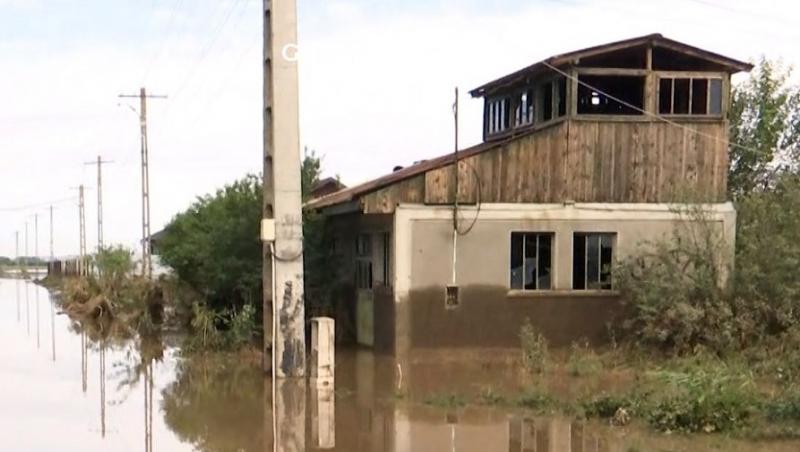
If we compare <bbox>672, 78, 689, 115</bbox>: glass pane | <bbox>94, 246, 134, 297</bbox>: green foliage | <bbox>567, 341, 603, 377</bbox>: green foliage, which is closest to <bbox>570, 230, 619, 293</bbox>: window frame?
<bbox>567, 341, 603, 377</bbox>: green foliage

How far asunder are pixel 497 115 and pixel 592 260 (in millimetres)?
6277

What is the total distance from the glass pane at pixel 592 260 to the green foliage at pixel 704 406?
8632mm

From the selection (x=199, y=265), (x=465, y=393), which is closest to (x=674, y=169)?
(x=465, y=393)

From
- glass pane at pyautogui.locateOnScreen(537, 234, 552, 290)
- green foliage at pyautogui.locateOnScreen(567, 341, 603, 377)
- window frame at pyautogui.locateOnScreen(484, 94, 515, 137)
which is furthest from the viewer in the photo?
window frame at pyautogui.locateOnScreen(484, 94, 515, 137)

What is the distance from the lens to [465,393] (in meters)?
15.6

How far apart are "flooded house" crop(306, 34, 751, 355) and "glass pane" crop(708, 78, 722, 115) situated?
22 millimetres

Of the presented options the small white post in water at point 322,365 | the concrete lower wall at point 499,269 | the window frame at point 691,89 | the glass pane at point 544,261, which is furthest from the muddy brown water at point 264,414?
the window frame at point 691,89

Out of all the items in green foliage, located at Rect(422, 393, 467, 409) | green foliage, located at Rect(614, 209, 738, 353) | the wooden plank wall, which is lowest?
green foliage, located at Rect(422, 393, 467, 409)

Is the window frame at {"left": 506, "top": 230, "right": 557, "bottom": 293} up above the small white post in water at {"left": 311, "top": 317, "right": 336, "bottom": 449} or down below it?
above

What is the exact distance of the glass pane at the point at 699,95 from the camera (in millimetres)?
20906

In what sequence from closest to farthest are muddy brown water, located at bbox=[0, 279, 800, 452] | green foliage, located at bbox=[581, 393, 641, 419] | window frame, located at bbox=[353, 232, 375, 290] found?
muddy brown water, located at bbox=[0, 279, 800, 452] < green foliage, located at bbox=[581, 393, 641, 419] < window frame, located at bbox=[353, 232, 375, 290]

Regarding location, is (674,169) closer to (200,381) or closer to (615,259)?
(615,259)

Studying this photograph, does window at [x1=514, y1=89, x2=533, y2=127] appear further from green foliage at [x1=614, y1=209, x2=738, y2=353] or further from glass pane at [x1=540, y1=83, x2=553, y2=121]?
green foliage at [x1=614, y1=209, x2=738, y2=353]

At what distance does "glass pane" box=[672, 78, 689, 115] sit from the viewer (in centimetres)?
2092
